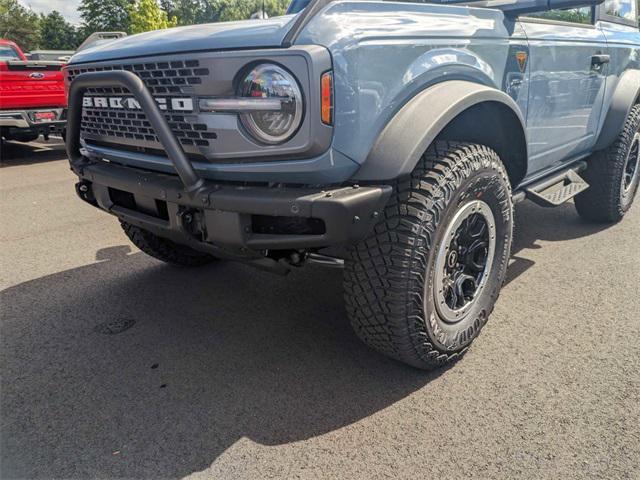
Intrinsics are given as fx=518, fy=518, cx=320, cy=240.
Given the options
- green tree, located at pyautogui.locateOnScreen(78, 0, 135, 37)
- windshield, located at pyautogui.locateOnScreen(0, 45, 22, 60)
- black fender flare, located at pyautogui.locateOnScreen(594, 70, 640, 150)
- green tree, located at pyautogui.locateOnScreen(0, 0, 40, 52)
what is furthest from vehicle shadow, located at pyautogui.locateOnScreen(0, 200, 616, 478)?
green tree, located at pyautogui.locateOnScreen(0, 0, 40, 52)

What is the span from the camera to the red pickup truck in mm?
8258

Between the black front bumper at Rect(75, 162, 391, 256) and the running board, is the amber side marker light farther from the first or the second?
the running board

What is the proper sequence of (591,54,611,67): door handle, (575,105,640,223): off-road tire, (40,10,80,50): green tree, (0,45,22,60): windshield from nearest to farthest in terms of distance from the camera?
(591,54,611,67): door handle
(575,105,640,223): off-road tire
(0,45,22,60): windshield
(40,10,80,50): green tree

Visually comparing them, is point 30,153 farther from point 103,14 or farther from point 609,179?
point 103,14

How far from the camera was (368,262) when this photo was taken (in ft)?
6.97

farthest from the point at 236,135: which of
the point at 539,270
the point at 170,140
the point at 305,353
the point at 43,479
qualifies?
the point at 539,270

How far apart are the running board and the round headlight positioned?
6.43ft

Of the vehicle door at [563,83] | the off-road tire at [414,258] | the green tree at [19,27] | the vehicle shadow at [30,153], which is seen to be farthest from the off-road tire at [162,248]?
the green tree at [19,27]

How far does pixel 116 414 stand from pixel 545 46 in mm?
2967

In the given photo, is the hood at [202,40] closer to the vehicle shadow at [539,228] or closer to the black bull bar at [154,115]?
the black bull bar at [154,115]

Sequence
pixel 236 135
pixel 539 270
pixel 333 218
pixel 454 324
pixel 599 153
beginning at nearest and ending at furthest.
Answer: pixel 333 218 → pixel 236 135 → pixel 454 324 → pixel 539 270 → pixel 599 153

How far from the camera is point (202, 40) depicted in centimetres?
194

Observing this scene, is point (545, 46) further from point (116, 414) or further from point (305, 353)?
point (116, 414)

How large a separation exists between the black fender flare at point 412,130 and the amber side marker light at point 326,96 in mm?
241
